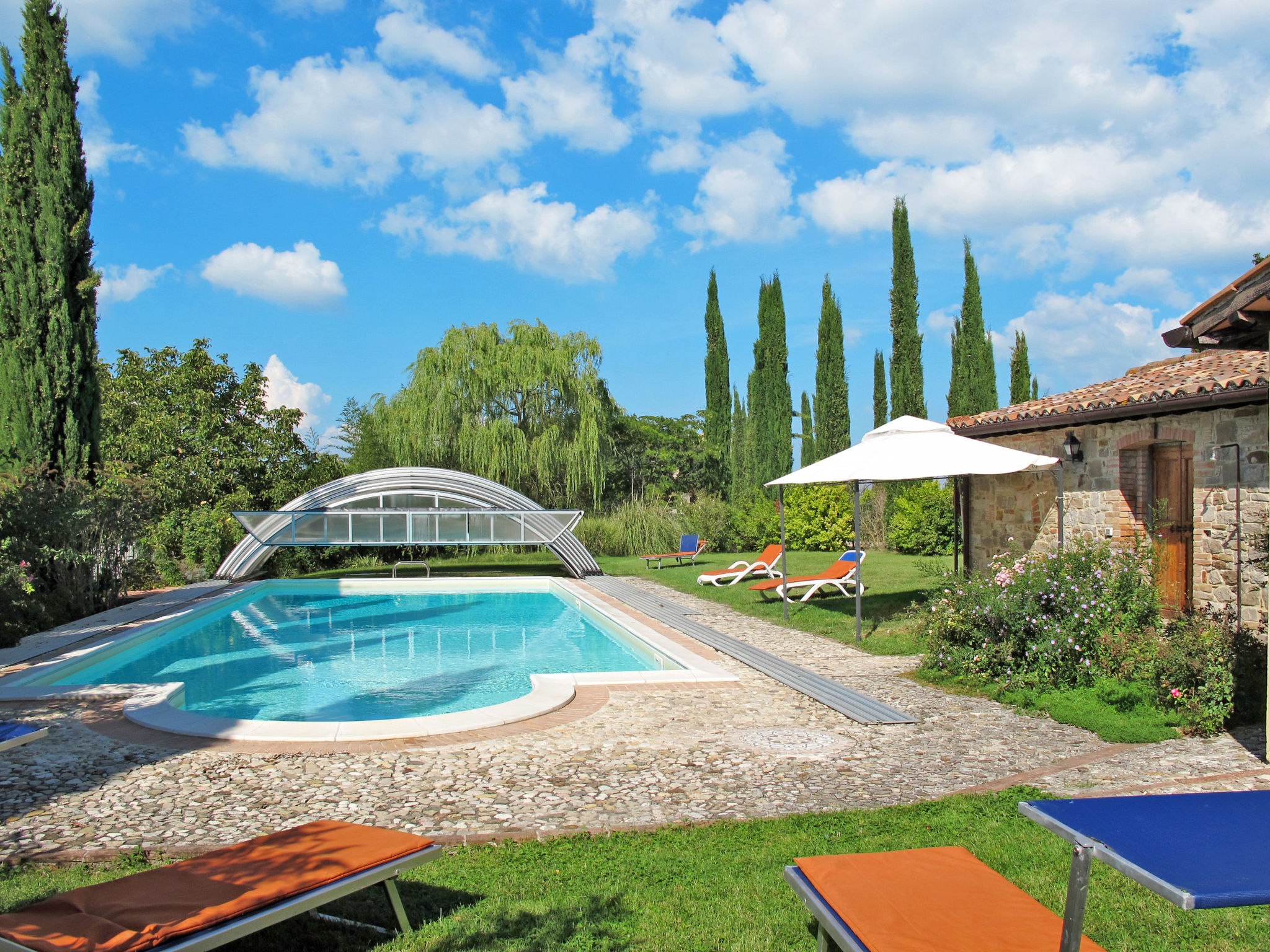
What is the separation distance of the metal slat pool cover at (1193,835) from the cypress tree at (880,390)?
83.7 feet

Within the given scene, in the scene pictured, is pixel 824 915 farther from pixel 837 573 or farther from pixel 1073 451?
pixel 837 573

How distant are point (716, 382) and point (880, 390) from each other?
20.6 ft

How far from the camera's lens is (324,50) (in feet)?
42.3

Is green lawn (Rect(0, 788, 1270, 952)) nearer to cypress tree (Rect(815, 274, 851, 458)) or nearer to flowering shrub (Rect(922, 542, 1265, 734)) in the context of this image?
flowering shrub (Rect(922, 542, 1265, 734))

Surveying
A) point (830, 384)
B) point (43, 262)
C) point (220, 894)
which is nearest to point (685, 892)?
point (220, 894)

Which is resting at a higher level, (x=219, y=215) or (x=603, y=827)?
(x=219, y=215)

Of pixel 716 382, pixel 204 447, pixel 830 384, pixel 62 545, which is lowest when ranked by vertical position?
pixel 62 545

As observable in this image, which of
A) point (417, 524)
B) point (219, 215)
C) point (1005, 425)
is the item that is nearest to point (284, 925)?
point (1005, 425)

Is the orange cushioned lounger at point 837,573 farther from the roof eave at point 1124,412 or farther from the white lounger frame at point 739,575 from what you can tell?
the roof eave at point 1124,412

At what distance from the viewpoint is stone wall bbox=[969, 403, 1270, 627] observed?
22.3ft

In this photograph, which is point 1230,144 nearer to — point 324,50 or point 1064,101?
point 1064,101

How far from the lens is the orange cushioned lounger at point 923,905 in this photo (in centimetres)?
220

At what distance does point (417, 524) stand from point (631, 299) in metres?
9.96

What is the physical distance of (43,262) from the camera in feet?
42.4
